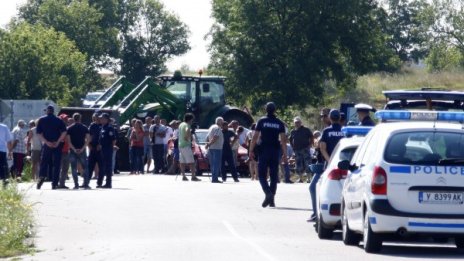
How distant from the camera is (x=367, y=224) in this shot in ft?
53.0

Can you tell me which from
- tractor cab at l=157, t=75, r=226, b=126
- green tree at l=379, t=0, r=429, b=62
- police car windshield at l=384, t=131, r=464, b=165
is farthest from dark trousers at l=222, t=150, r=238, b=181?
green tree at l=379, t=0, r=429, b=62

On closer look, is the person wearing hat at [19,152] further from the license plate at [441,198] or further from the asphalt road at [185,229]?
the license plate at [441,198]

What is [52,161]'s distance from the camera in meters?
29.4

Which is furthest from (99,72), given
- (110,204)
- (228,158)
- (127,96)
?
(110,204)

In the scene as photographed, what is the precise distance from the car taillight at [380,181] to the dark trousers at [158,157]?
24736 mm

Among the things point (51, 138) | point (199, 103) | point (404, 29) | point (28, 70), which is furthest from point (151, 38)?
point (51, 138)

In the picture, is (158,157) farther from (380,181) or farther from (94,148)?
(380,181)

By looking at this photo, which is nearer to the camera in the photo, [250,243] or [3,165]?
[250,243]

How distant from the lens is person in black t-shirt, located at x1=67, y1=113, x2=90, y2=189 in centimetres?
2983

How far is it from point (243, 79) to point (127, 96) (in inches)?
627

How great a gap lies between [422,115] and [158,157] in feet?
77.9

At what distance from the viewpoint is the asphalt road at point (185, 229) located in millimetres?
16188

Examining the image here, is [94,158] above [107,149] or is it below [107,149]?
below

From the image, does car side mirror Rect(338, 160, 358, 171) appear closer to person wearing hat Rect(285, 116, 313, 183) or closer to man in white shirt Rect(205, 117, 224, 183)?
person wearing hat Rect(285, 116, 313, 183)
